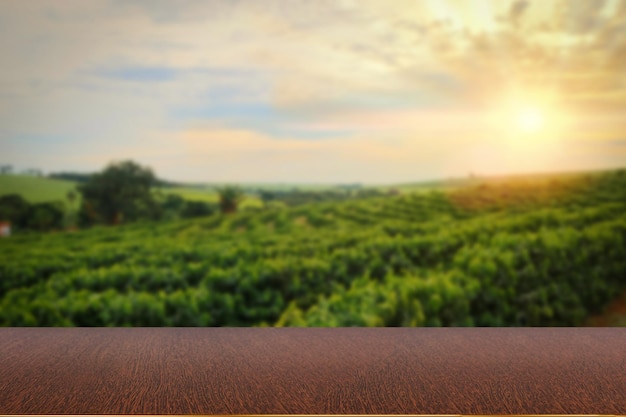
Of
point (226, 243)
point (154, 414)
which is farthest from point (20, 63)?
point (154, 414)

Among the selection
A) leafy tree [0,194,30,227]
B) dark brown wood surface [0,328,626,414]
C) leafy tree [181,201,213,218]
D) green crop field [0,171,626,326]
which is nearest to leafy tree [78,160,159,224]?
green crop field [0,171,626,326]

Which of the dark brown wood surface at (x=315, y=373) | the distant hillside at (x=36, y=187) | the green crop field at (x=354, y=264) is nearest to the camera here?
the dark brown wood surface at (x=315, y=373)

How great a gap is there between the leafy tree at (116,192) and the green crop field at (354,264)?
11 centimetres

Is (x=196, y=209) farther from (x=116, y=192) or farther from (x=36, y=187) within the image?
(x=36, y=187)

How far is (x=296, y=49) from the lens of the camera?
15.9 ft

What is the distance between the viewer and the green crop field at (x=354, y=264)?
4520mm

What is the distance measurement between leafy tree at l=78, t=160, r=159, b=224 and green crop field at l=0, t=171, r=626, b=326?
106 mm

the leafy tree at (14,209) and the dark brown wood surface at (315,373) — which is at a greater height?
the leafy tree at (14,209)

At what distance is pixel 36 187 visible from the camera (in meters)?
4.88

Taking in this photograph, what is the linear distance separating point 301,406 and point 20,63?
A: 366 centimetres

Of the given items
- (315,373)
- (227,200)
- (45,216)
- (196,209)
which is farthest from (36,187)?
(315,373)

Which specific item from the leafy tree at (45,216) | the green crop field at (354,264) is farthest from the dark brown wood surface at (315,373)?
the leafy tree at (45,216)

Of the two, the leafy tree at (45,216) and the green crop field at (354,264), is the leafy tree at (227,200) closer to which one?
the green crop field at (354,264)

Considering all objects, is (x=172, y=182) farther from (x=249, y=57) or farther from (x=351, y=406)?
(x=351, y=406)
